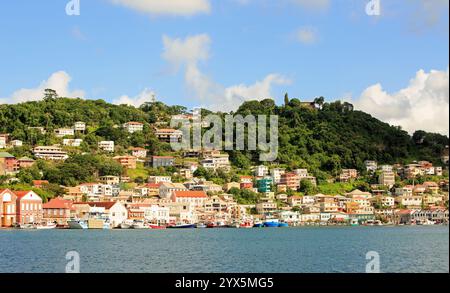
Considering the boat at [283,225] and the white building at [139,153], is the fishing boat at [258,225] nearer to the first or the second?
the boat at [283,225]

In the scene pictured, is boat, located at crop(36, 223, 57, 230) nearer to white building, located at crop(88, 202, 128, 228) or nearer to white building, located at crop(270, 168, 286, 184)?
white building, located at crop(88, 202, 128, 228)

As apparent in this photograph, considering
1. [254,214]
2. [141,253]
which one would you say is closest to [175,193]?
[254,214]

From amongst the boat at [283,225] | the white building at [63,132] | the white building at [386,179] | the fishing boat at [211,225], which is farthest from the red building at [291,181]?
the white building at [63,132]

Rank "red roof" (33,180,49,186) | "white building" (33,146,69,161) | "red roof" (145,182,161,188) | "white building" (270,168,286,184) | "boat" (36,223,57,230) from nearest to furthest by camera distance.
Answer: "boat" (36,223,57,230), "red roof" (33,180,49,186), "red roof" (145,182,161,188), "white building" (33,146,69,161), "white building" (270,168,286,184)

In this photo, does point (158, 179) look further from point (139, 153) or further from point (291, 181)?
point (291, 181)

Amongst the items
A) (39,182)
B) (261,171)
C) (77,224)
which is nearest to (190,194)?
(261,171)

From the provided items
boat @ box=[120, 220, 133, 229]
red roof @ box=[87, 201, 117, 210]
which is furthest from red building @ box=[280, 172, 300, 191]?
red roof @ box=[87, 201, 117, 210]
